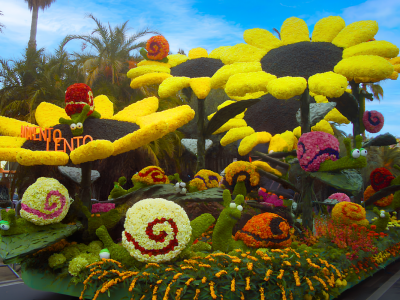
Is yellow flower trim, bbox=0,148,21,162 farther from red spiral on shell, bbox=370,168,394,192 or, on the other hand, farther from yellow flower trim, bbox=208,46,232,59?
red spiral on shell, bbox=370,168,394,192

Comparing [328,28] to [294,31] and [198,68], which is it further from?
[198,68]

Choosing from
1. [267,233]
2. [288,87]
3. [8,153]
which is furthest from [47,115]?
[267,233]

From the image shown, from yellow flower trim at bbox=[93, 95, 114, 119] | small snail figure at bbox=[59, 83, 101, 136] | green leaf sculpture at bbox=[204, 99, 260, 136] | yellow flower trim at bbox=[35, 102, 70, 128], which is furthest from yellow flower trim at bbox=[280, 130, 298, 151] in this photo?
yellow flower trim at bbox=[35, 102, 70, 128]

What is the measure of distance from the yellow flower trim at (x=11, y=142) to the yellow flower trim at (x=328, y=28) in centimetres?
577

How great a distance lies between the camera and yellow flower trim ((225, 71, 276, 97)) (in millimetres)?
5289

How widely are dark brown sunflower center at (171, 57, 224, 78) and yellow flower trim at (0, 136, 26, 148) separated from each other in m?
4.11

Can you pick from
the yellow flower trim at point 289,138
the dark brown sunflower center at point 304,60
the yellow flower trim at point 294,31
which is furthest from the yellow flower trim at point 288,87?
the yellow flower trim at point 289,138

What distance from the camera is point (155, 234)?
3.93m

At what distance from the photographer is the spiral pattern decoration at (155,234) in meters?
3.93

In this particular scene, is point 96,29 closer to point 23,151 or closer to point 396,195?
point 23,151

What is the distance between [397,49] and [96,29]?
1104cm

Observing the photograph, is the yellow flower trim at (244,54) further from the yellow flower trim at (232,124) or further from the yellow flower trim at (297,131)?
the yellow flower trim at (297,131)

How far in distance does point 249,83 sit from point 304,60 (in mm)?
1371

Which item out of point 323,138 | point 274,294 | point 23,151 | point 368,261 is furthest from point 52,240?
point 368,261
